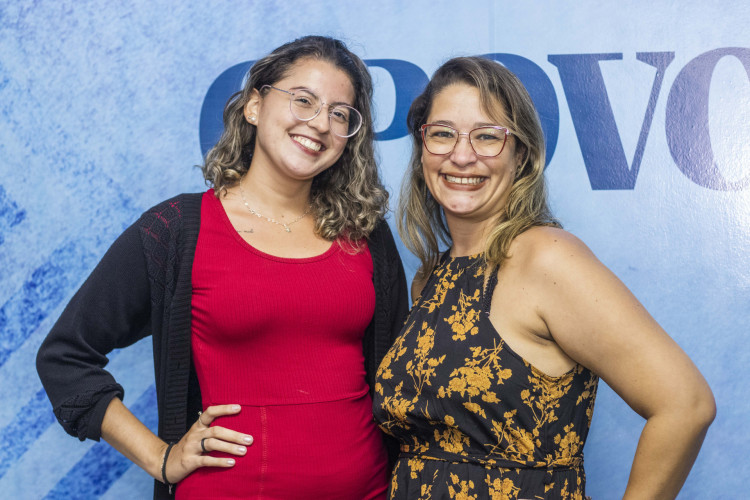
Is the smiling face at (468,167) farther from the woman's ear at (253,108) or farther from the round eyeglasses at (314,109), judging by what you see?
the woman's ear at (253,108)

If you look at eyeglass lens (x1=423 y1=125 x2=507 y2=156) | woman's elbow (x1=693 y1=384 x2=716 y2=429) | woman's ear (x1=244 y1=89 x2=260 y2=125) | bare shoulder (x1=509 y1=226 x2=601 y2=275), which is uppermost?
woman's ear (x1=244 y1=89 x2=260 y2=125)

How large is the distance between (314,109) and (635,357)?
1001mm

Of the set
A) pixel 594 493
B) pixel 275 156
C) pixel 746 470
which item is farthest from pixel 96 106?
pixel 746 470

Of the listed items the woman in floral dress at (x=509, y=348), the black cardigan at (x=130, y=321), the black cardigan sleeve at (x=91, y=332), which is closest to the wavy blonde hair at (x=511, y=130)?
the woman in floral dress at (x=509, y=348)

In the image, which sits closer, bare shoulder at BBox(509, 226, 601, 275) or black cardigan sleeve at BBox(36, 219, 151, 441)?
bare shoulder at BBox(509, 226, 601, 275)

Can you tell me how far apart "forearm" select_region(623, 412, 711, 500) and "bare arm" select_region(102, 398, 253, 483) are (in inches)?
33.8

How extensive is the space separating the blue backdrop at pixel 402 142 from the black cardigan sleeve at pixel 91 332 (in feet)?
2.84

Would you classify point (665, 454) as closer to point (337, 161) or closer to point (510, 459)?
point (510, 459)

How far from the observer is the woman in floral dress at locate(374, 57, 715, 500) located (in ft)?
4.62

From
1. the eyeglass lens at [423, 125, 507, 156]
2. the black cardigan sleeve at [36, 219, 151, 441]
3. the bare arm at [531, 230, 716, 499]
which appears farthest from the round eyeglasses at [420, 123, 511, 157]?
the black cardigan sleeve at [36, 219, 151, 441]

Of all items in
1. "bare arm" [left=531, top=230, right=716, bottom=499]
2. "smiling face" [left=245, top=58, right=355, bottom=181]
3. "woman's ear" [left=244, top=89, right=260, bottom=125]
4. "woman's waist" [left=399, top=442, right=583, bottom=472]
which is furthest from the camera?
"woman's ear" [left=244, top=89, right=260, bottom=125]

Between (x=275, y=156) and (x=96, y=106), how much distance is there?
3.54ft

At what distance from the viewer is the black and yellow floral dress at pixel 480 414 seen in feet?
4.87

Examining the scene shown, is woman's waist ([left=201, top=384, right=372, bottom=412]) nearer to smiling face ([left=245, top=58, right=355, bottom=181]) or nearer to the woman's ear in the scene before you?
smiling face ([left=245, top=58, right=355, bottom=181])
